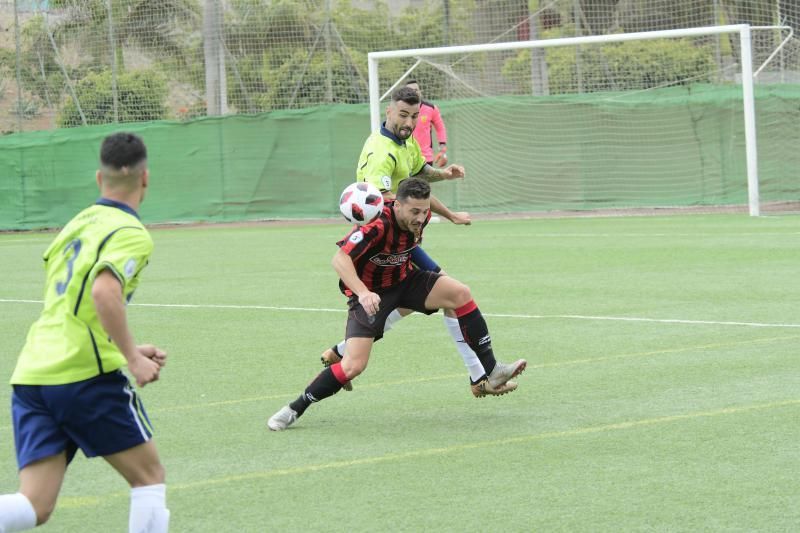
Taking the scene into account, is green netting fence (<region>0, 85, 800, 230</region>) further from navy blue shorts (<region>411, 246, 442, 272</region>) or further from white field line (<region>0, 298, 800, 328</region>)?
navy blue shorts (<region>411, 246, 442, 272</region>)

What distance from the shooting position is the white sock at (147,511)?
14.6 feet

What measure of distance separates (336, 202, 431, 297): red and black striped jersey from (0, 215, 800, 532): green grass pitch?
2.68ft

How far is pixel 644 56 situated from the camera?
31.2 metres

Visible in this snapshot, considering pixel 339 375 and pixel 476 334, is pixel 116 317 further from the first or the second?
pixel 476 334

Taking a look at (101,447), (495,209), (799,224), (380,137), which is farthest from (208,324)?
(495,209)

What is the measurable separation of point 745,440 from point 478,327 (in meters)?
1.90

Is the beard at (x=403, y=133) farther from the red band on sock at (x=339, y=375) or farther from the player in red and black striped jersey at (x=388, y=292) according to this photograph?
the red band on sock at (x=339, y=375)

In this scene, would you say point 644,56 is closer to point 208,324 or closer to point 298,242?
point 298,242

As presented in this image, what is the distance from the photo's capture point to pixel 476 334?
308 inches

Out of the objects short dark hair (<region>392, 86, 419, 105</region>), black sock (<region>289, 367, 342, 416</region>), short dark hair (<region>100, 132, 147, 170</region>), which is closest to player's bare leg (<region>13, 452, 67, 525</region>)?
short dark hair (<region>100, 132, 147, 170</region>)

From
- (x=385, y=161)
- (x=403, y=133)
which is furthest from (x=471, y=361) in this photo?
(x=403, y=133)

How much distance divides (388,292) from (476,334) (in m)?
0.60

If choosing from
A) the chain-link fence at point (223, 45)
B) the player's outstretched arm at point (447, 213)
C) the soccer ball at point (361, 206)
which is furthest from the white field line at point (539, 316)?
the chain-link fence at point (223, 45)

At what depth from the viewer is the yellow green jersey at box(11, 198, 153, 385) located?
4.41m
